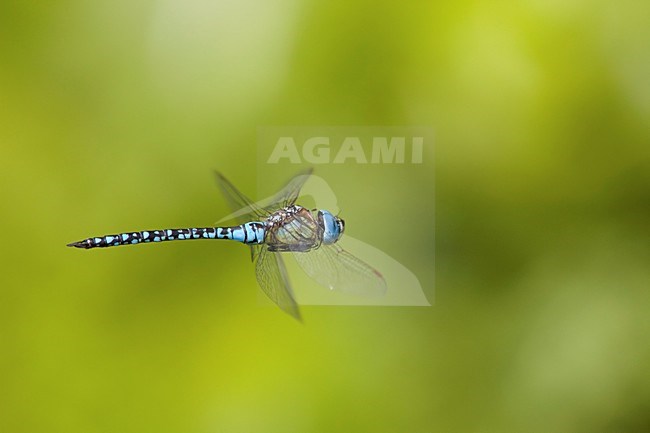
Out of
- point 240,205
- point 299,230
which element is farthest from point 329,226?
point 240,205

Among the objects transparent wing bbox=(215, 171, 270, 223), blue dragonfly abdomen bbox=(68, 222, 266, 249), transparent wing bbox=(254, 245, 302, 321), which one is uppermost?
transparent wing bbox=(215, 171, 270, 223)

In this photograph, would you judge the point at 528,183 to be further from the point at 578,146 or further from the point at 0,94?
the point at 0,94

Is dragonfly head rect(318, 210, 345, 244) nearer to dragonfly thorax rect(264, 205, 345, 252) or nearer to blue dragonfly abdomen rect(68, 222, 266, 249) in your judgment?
dragonfly thorax rect(264, 205, 345, 252)

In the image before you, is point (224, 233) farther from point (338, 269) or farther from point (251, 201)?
point (338, 269)

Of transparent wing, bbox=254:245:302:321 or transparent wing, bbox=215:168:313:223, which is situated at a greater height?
transparent wing, bbox=215:168:313:223

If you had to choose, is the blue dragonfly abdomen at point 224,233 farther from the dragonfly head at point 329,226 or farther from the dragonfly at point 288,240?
the dragonfly head at point 329,226

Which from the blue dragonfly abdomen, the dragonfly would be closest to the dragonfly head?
the dragonfly

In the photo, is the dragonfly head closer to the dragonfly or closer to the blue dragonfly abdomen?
the dragonfly
